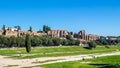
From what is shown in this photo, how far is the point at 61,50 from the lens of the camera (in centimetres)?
12519

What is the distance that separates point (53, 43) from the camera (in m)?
151

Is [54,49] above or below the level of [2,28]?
below

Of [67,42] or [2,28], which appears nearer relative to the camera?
[67,42]

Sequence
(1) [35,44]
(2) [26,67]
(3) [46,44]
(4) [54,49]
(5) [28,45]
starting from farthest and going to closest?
(3) [46,44], (1) [35,44], (4) [54,49], (5) [28,45], (2) [26,67]

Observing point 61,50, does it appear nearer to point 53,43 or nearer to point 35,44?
point 35,44

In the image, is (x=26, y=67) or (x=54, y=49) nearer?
(x=26, y=67)

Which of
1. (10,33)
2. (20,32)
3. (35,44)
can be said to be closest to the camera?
(35,44)

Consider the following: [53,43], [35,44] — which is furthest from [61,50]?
[53,43]

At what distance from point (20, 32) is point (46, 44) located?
3398 cm

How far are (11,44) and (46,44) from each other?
22.7 m

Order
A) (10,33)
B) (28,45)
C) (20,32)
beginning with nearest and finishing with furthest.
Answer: (28,45) → (10,33) → (20,32)

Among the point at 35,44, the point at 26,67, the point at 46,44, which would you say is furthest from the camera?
the point at 46,44

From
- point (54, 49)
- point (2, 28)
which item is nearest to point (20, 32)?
point (2, 28)

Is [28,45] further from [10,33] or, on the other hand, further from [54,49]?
[10,33]
